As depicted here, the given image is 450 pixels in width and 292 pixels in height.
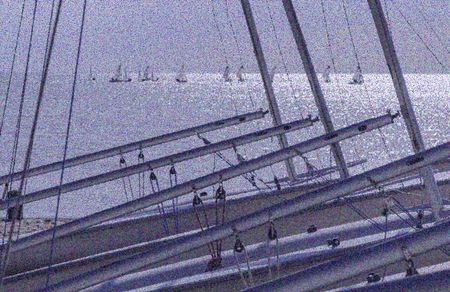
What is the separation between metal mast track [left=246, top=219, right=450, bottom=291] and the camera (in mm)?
5414

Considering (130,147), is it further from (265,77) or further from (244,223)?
(244,223)

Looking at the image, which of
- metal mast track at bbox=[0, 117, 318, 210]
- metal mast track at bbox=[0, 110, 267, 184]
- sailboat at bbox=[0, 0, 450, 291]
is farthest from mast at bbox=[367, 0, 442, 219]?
metal mast track at bbox=[0, 110, 267, 184]

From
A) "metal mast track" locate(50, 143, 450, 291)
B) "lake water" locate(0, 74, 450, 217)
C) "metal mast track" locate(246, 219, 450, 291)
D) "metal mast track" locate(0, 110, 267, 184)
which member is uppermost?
"lake water" locate(0, 74, 450, 217)

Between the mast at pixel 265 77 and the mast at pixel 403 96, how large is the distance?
25.5 feet

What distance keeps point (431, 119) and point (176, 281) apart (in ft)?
415

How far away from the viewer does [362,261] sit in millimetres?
5520

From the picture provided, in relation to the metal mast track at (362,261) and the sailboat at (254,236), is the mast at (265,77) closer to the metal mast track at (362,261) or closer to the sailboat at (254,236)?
the sailboat at (254,236)

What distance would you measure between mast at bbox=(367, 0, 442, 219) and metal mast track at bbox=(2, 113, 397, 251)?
132 cm

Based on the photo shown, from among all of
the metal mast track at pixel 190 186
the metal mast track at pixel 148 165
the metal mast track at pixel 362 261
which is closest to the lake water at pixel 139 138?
the metal mast track at pixel 148 165

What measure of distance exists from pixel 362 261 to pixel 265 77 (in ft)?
54.2

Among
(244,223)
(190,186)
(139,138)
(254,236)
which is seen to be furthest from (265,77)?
(139,138)

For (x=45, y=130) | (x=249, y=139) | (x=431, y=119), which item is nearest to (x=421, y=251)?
(x=249, y=139)

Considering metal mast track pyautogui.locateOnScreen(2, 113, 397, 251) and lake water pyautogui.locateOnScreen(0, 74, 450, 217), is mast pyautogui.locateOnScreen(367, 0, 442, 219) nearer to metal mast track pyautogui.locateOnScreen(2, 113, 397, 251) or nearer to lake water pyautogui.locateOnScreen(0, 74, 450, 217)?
metal mast track pyautogui.locateOnScreen(2, 113, 397, 251)

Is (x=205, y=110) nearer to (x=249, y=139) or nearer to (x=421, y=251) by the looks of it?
(x=249, y=139)
